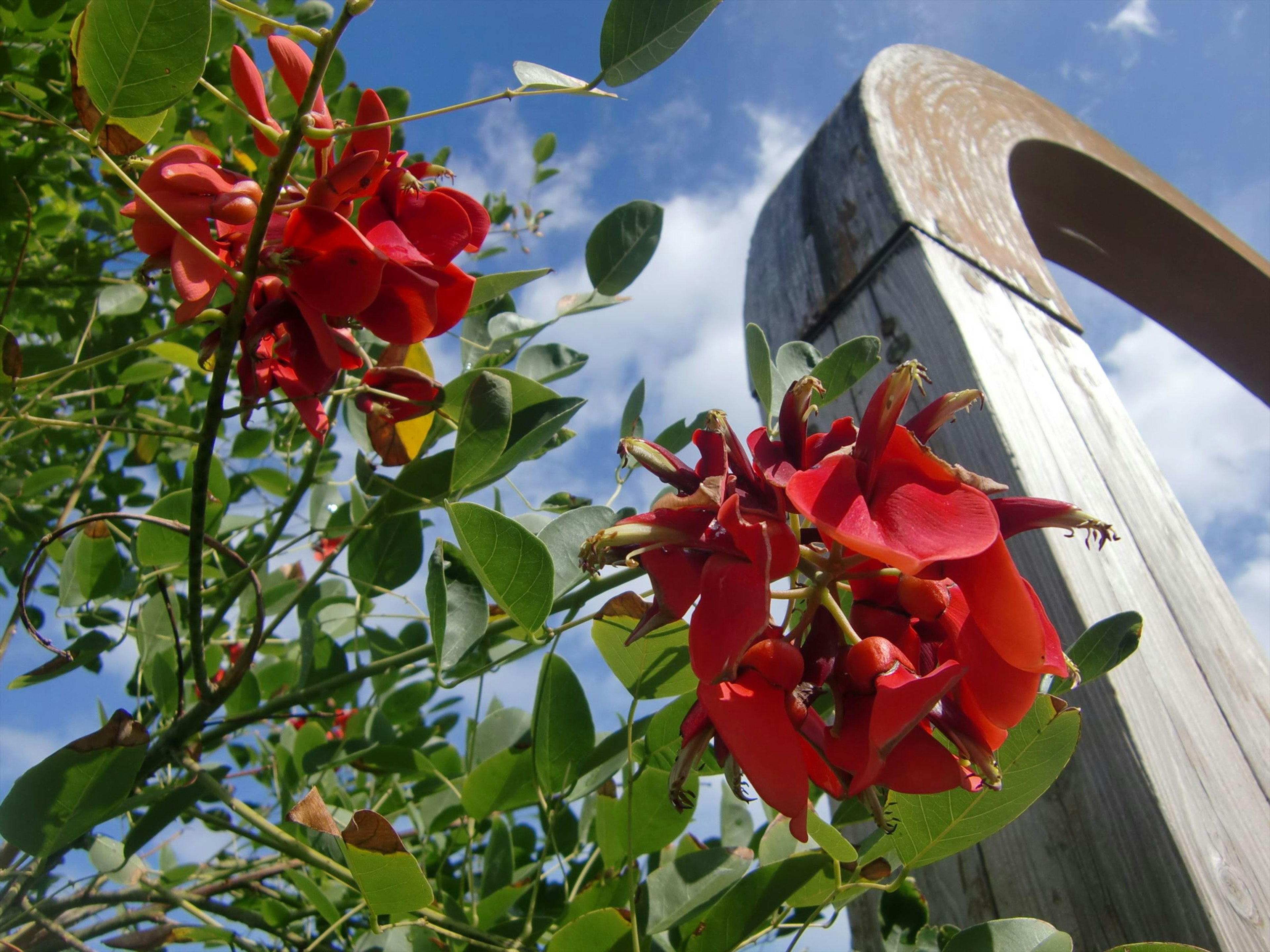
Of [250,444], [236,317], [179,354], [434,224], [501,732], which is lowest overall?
[501,732]

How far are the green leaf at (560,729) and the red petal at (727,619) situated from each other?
0.39 metres

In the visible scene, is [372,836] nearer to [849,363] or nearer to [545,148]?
[849,363]

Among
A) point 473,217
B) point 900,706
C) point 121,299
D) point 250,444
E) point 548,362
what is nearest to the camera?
point 900,706

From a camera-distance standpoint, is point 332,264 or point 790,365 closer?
point 332,264

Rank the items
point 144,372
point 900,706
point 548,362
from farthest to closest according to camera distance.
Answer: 1. point 144,372
2. point 548,362
3. point 900,706

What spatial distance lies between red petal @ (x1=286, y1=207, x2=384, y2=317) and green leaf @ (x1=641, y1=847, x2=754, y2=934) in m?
0.55

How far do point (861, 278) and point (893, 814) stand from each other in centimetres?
80

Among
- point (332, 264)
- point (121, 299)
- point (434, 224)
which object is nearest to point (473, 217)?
point (434, 224)

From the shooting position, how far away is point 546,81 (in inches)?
21.6

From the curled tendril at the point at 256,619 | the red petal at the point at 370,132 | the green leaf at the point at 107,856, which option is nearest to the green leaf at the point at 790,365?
the red petal at the point at 370,132

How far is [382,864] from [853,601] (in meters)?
0.36

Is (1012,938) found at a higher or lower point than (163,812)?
lower

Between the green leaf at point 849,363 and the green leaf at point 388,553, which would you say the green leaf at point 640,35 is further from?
the green leaf at point 388,553

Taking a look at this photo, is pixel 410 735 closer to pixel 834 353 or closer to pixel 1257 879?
pixel 834 353
